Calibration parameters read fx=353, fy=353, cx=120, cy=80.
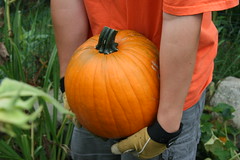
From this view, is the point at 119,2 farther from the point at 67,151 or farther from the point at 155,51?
the point at 67,151

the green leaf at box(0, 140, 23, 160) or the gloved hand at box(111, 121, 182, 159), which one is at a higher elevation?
the gloved hand at box(111, 121, 182, 159)

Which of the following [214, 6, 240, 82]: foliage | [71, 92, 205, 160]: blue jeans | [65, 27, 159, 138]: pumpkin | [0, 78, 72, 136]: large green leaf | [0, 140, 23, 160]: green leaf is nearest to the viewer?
[0, 78, 72, 136]: large green leaf

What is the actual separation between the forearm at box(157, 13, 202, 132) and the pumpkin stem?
0.15m

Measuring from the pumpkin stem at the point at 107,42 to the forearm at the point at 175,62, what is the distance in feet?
0.49

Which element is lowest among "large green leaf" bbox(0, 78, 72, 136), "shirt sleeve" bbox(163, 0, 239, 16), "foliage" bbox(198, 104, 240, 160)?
"foliage" bbox(198, 104, 240, 160)

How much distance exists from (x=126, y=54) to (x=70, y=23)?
35 cm

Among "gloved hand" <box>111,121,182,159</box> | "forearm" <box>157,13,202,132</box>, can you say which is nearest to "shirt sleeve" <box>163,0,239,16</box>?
Answer: "forearm" <box>157,13,202,132</box>

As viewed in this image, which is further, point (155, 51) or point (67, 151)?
→ point (67, 151)

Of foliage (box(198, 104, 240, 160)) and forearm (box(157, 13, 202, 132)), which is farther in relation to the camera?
foliage (box(198, 104, 240, 160))

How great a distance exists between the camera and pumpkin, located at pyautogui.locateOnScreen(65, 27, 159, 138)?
0.99m

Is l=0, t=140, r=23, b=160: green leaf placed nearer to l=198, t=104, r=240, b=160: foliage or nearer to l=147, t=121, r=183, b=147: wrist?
l=147, t=121, r=183, b=147: wrist

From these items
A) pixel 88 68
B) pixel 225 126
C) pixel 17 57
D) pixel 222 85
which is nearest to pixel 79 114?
pixel 88 68

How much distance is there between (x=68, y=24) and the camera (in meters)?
1.29

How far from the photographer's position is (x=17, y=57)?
1.66 m
